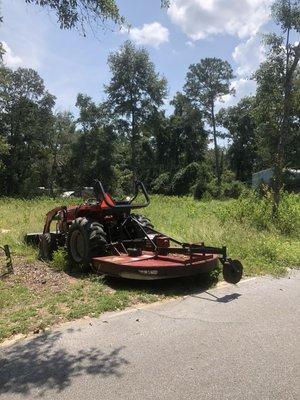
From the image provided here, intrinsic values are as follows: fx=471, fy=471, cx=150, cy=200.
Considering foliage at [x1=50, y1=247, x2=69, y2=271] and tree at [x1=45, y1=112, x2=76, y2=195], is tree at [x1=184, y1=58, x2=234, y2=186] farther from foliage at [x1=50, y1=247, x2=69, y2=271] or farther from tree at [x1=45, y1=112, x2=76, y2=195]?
foliage at [x1=50, y1=247, x2=69, y2=271]

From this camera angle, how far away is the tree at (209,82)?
2095 inches

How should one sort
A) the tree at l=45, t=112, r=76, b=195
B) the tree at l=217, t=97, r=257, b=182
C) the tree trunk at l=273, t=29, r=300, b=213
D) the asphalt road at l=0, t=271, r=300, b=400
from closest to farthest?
the asphalt road at l=0, t=271, r=300, b=400
the tree trunk at l=273, t=29, r=300, b=213
the tree at l=45, t=112, r=76, b=195
the tree at l=217, t=97, r=257, b=182

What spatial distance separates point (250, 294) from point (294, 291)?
0.76 metres

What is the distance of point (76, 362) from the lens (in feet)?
14.6

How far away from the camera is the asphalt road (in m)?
3.90

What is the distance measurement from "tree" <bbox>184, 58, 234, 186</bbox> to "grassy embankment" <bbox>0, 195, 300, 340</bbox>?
39775 millimetres

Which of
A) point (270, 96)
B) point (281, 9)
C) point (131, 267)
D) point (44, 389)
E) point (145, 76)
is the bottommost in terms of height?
point (44, 389)

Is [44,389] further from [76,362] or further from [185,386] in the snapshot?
Result: [185,386]

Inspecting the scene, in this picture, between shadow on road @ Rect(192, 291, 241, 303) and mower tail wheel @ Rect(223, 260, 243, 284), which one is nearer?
shadow on road @ Rect(192, 291, 241, 303)

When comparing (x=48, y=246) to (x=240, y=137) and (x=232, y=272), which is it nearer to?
(x=232, y=272)

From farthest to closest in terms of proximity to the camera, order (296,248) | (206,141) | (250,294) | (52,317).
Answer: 1. (206,141)
2. (296,248)
3. (250,294)
4. (52,317)

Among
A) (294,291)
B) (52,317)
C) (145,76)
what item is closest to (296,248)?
(294,291)

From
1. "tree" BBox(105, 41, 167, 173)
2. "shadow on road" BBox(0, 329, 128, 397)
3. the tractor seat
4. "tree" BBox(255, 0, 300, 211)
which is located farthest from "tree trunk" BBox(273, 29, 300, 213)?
"tree" BBox(105, 41, 167, 173)

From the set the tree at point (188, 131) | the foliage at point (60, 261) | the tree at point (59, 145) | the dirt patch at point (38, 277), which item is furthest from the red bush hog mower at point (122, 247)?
the tree at point (188, 131)
